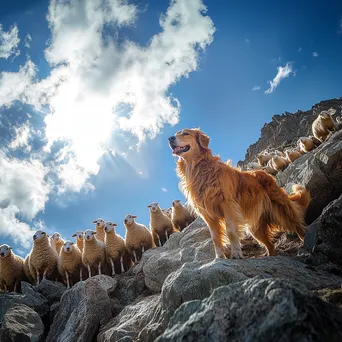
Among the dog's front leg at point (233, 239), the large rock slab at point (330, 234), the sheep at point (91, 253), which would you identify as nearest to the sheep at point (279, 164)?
the sheep at point (91, 253)

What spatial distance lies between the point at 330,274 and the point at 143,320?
3077 millimetres

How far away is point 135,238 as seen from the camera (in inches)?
530

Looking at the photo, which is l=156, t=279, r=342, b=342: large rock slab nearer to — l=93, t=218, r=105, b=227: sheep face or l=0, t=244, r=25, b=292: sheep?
l=0, t=244, r=25, b=292: sheep

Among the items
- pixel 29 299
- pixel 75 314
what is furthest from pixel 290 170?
pixel 29 299

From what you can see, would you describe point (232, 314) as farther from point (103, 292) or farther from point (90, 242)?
point (90, 242)

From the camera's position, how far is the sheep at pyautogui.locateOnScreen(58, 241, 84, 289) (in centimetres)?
1239

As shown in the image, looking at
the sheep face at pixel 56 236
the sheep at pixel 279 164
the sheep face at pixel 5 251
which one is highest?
the sheep face at pixel 56 236

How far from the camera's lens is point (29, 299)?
845cm

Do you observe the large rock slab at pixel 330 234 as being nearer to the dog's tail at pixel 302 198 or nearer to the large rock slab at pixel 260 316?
the dog's tail at pixel 302 198

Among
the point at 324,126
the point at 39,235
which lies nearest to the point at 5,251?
the point at 39,235

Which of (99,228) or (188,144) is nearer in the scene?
(188,144)

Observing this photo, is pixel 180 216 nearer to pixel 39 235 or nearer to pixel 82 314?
pixel 39 235

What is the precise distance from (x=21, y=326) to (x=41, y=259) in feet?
20.6

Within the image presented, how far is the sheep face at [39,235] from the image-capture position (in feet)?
40.8
